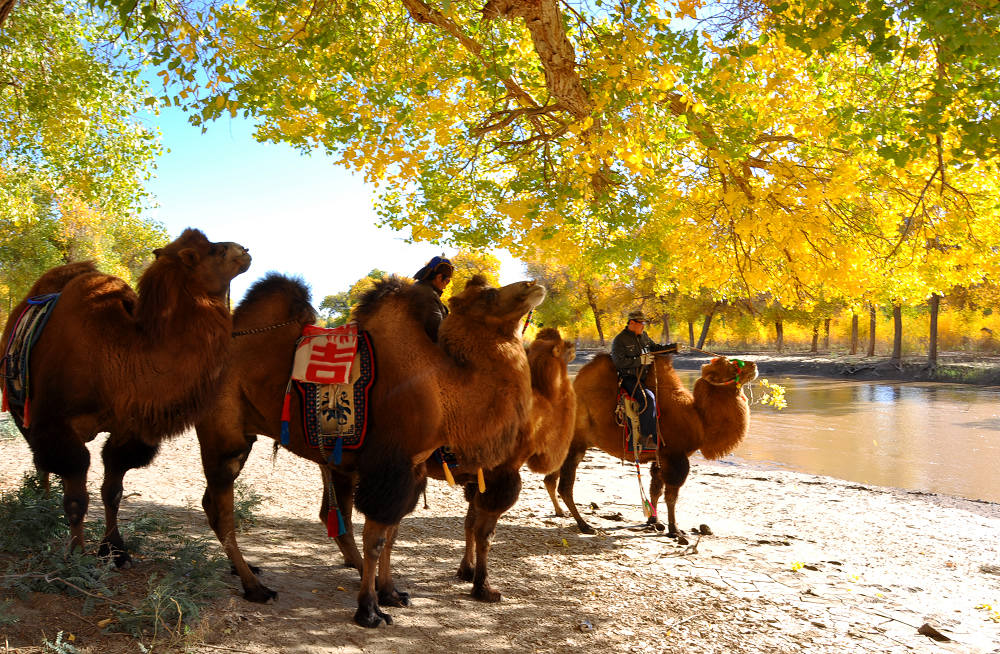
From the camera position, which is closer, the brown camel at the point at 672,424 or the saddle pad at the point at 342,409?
the saddle pad at the point at 342,409

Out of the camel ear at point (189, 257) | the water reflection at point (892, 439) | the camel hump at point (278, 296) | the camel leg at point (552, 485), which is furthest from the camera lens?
the water reflection at point (892, 439)

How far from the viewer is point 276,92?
6840 mm

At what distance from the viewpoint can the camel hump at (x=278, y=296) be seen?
13.9ft

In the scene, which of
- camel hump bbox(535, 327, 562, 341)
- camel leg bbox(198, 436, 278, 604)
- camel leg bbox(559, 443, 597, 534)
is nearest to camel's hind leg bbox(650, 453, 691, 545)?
camel leg bbox(559, 443, 597, 534)

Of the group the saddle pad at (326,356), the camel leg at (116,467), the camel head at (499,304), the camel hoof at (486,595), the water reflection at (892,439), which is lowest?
the water reflection at (892,439)

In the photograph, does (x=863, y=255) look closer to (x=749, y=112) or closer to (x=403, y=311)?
(x=749, y=112)

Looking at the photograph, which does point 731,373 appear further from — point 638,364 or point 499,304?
point 499,304

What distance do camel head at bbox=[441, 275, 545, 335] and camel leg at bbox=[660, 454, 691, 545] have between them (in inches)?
151

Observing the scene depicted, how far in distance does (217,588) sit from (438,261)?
2.48 meters

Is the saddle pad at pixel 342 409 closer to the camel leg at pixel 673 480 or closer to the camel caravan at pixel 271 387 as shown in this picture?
the camel caravan at pixel 271 387

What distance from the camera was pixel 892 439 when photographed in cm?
1498

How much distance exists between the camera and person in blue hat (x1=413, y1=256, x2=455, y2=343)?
4.09 m

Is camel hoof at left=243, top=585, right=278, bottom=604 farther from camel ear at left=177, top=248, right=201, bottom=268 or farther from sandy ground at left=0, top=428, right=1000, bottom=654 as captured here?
camel ear at left=177, top=248, right=201, bottom=268

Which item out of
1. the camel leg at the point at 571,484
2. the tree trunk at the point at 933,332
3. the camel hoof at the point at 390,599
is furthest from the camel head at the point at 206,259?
the tree trunk at the point at 933,332
